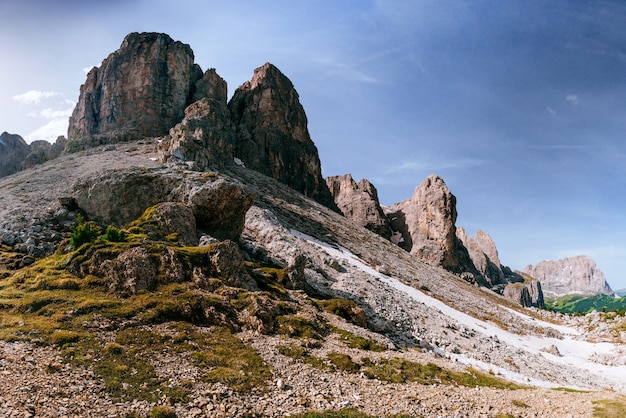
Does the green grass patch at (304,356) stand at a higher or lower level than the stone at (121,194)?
lower

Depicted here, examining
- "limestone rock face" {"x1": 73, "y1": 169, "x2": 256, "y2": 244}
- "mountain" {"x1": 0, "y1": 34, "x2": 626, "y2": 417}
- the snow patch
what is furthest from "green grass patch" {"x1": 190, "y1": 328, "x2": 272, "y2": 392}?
the snow patch

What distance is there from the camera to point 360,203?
155 metres

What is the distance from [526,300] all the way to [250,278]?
18403cm

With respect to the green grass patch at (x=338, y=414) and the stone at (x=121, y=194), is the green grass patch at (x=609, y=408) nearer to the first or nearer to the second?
the green grass patch at (x=338, y=414)

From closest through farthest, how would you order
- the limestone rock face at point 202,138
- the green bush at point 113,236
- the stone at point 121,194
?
the green bush at point 113,236 → the stone at point 121,194 → the limestone rock face at point 202,138

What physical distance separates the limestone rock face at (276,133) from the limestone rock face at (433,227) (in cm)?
3582

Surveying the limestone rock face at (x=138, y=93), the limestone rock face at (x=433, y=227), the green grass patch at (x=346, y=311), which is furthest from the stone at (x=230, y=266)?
the limestone rock face at (x=433, y=227)

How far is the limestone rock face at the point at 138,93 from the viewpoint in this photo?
124250mm

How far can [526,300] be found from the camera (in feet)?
585

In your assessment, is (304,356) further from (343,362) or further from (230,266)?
(230,266)

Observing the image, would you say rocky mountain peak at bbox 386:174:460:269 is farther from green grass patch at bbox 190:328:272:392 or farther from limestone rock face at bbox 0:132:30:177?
limestone rock face at bbox 0:132:30:177

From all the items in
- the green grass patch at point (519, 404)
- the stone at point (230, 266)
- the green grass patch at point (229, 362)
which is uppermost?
the stone at point (230, 266)

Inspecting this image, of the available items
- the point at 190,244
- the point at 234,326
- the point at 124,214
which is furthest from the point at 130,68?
the point at 234,326

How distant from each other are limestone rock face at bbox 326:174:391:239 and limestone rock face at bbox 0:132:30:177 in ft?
407
